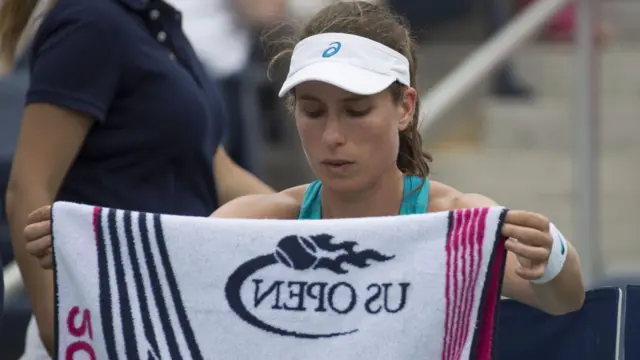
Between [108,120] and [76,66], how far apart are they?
148 mm

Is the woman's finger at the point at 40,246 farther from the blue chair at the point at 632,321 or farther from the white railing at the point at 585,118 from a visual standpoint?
the white railing at the point at 585,118

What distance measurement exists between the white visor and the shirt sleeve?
45 centimetres

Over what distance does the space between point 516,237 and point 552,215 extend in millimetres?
3655

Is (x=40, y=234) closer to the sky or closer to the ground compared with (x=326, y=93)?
closer to the ground

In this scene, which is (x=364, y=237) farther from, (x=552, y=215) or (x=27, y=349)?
(x=552, y=215)

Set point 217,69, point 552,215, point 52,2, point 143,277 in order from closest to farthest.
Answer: point 143,277 → point 52,2 → point 552,215 → point 217,69

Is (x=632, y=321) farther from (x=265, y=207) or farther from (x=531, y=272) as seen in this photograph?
(x=265, y=207)

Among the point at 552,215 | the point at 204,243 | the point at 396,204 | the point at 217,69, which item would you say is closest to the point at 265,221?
the point at 204,243

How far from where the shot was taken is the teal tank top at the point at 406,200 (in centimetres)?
278

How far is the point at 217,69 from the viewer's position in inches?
264

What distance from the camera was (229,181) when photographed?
3652 millimetres

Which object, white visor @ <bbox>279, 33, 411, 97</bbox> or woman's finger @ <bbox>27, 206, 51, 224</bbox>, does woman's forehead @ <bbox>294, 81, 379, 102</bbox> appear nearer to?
white visor @ <bbox>279, 33, 411, 97</bbox>

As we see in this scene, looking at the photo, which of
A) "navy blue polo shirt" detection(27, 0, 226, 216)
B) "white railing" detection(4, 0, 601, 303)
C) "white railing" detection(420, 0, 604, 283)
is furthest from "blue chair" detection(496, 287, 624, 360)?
"white railing" detection(420, 0, 604, 283)

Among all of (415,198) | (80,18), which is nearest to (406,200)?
(415,198)
